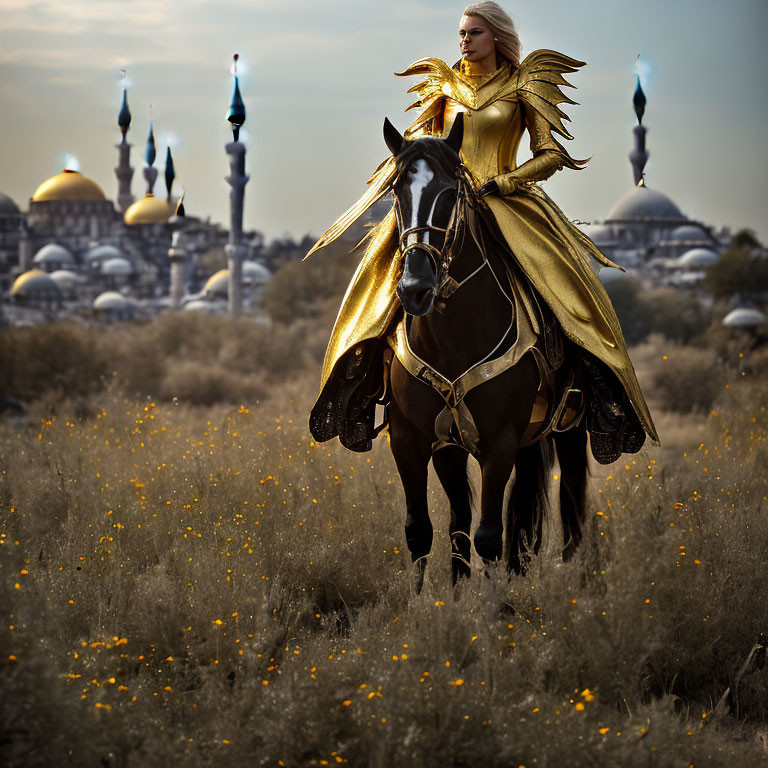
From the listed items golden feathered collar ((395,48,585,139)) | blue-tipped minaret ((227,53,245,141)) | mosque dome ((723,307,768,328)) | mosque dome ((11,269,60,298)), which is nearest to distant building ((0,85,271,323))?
mosque dome ((11,269,60,298))

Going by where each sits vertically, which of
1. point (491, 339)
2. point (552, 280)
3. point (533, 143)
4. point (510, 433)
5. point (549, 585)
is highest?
point (533, 143)

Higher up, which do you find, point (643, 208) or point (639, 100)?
point (643, 208)

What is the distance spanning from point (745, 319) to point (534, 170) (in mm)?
46311

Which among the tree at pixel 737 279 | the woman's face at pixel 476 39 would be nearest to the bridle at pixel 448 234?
the woman's face at pixel 476 39

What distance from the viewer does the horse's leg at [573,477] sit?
6.26 meters

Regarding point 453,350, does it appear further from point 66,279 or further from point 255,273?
point 66,279

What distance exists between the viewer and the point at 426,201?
15.3 ft

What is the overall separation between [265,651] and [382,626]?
2.49 feet

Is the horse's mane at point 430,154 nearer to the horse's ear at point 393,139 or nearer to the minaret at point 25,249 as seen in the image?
the horse's ear at point 393,139

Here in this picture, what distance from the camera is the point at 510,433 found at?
5.13 m

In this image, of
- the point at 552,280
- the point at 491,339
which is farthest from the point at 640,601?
the point at 552,280

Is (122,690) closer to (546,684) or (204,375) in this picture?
(546,684)

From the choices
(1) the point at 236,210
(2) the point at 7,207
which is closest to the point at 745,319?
(1) the point at 236,210

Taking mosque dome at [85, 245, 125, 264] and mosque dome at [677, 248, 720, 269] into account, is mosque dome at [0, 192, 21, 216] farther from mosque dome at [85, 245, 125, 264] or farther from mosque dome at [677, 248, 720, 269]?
mosque dome at [677, 248, 720, 269]
